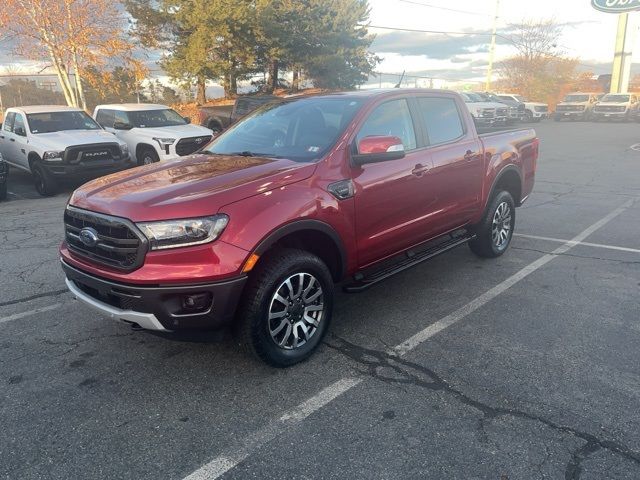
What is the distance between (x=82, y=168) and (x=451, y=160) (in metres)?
8.15

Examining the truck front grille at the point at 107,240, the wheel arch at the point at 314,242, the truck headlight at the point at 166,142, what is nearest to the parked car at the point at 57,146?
the truck headlight at the point at 166,142

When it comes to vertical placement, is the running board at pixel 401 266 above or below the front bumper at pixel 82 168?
below

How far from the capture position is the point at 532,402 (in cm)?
309

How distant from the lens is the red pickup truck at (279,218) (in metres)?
3.02

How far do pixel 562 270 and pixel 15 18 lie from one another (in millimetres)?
19596

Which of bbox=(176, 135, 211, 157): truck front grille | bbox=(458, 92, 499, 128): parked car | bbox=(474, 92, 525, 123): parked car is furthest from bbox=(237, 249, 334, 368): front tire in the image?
bbox=(474, 92, 525, 123): parked car

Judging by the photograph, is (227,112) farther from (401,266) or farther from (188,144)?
(401,266)

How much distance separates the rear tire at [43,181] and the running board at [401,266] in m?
8.46

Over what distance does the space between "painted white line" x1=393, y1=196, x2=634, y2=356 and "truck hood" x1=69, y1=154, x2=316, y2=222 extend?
150cm

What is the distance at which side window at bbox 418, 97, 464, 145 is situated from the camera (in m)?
4.77

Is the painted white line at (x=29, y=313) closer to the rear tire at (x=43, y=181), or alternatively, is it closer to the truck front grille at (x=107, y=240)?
the truck front grille at (x=107, y=240)

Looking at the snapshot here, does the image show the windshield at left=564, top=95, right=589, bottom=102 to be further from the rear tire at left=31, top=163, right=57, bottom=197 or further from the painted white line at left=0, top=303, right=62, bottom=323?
the painted white line at left=0, top=303, right=62, bottom=323

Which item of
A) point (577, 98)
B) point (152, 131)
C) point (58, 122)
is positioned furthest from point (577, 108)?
point (58, 122)

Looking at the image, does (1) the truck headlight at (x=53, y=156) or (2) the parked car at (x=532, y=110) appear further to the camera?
(2) the parked car at (x=532, y=110)
